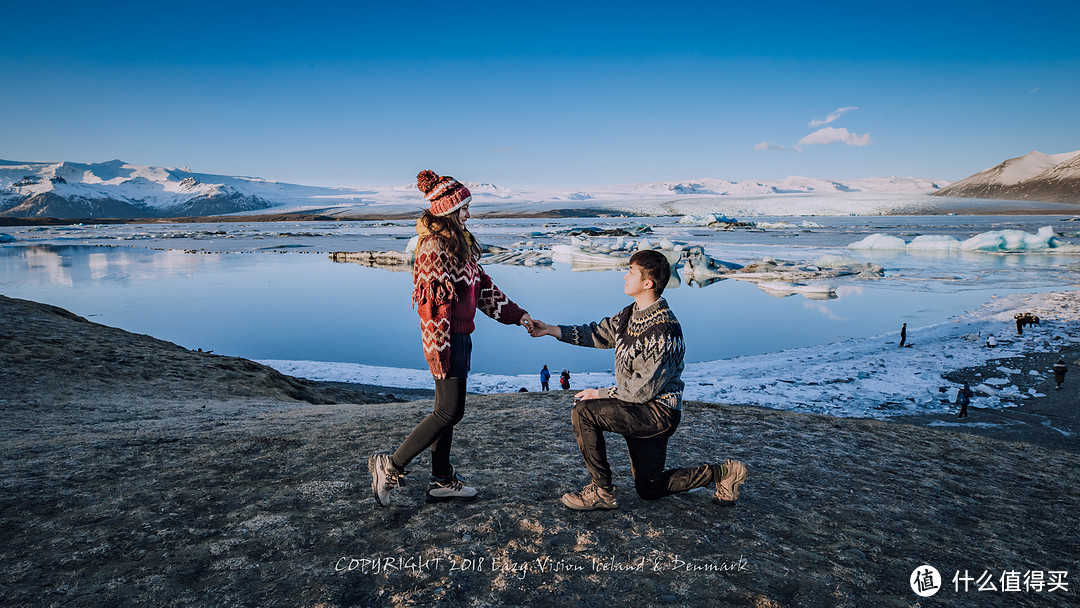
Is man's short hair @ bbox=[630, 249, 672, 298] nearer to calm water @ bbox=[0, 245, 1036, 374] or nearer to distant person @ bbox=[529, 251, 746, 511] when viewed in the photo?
distant person @ bbox=[529, 251, 746, 511]

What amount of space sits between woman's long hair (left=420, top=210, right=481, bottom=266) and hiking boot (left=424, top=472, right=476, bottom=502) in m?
1.39

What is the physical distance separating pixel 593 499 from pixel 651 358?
989 millimetres

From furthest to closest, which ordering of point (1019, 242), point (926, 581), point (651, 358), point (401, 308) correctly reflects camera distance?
point (1019, 242)
point (401, 308)
point (651, 358)
point (926, 581)

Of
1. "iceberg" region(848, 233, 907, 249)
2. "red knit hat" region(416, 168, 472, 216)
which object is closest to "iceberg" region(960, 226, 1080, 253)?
"iceberg" region(848, 233, 907, 249)

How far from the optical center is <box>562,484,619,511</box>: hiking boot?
10.5 feet

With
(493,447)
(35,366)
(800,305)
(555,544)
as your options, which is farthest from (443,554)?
(800,305)

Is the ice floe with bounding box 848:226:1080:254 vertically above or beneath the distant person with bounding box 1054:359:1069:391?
above

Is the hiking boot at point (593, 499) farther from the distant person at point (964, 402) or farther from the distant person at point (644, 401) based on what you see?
the distant person at point (964, 402)

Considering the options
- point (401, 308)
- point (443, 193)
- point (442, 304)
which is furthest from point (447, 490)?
point (401, 308)

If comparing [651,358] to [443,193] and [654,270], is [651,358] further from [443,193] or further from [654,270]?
[443,193]

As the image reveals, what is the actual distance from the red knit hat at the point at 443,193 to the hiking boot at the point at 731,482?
219cm

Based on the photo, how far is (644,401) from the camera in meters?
2.92

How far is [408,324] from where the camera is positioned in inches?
813

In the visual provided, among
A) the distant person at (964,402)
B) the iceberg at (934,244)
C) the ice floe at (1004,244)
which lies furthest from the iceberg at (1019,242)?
the distant person at (964,402)
